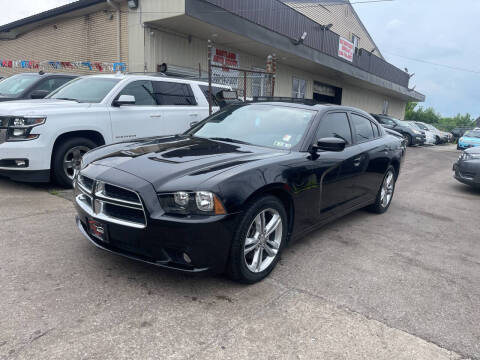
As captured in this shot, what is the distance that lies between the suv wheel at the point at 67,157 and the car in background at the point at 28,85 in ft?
7.87

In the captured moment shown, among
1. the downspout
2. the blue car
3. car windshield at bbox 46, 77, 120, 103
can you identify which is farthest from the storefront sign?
the blue car

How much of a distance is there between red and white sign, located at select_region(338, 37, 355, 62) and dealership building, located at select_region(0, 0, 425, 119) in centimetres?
4

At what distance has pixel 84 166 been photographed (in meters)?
3.47

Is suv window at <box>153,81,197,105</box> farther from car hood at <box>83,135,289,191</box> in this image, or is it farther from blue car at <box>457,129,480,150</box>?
blue car at <box>457,129,480,150</box>

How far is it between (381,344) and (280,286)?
3.07 ft

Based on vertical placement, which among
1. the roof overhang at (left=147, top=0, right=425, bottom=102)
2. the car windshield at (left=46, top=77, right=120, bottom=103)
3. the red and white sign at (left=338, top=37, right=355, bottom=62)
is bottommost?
the car windshield at (left=46, top=77, right=120, bottom=103)

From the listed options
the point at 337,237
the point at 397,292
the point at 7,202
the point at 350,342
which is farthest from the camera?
the point at 7,202

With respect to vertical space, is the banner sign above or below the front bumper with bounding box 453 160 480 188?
above

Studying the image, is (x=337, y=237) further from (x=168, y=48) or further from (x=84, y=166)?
(x=168, y=48)

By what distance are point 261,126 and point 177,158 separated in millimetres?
1232

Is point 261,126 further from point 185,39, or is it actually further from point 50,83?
point 185,39

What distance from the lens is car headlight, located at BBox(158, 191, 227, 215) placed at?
267 centimetres

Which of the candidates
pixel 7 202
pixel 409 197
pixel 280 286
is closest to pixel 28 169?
pixel 7 202

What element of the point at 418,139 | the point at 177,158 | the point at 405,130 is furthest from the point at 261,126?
the point at 418,139
